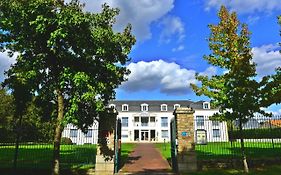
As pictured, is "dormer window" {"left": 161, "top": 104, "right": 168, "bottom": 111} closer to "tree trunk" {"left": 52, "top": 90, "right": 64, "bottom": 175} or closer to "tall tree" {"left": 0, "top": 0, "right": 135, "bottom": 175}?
"tall tree" {"left": 0, "top": 0, "right": 135, "bottom": 175}

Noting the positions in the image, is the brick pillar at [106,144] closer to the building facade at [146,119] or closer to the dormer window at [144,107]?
the building facade at [146,119]

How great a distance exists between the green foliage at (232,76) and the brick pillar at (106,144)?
466 centimetres

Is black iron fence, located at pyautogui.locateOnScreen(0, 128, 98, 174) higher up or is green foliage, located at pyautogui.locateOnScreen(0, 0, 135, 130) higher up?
green foliage, located at pyautogui.locateOnScreen(0, 0, 135, 130)

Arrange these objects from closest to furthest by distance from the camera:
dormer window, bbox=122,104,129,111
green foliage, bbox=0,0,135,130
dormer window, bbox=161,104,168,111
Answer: green foliage, bbox=0,0,135,130 < dormer window, bbox=122,104,129,111 < dormer window, bbox=161,104,168,111

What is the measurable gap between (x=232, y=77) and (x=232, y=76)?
6 centimetres

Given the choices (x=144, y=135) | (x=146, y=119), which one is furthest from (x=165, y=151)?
(x=146, y=119)

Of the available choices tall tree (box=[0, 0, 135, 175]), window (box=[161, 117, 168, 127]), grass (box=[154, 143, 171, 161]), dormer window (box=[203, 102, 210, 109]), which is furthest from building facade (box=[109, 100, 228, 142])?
tall tree (box=[0, 0, 135, 175])

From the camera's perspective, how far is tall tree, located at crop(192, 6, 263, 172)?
44.3 feet

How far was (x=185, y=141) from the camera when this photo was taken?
571 inches

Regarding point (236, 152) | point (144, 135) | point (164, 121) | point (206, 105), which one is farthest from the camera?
point (164, 121)

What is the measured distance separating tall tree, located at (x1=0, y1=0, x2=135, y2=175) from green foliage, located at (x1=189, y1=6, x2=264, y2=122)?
4.34 m

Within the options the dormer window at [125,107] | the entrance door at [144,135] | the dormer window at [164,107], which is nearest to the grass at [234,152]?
the entrance door at [144,135]

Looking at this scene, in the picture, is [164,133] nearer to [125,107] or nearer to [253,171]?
[125,107]

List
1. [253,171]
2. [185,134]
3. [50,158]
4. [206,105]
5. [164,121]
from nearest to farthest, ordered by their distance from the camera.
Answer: [253,171] → [185,134] → [50,158] → [206,105] → [164,121]
